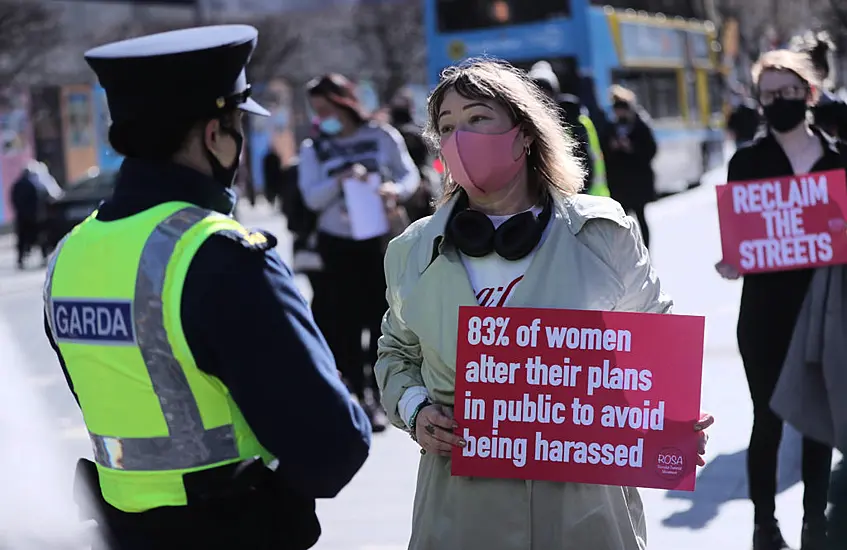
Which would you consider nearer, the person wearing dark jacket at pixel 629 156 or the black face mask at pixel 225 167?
the black face mask at pixel 225 167

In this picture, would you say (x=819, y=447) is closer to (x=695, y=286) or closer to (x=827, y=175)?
(x=827, y=175)

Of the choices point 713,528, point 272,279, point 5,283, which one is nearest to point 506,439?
point 272,279

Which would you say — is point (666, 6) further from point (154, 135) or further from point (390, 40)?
point (154, 135)

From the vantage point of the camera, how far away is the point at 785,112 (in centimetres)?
455

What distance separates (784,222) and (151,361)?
3.05 meters

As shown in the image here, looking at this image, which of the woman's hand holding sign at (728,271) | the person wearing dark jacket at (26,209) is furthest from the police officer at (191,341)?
the person wearing dark jacket at (26,209)

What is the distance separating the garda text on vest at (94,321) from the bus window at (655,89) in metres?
19.0

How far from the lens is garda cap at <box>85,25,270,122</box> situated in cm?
219

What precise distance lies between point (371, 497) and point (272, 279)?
397 centimetres

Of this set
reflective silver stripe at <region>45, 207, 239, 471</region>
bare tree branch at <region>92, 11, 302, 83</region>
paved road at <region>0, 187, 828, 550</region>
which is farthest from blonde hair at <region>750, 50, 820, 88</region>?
bare tree branch at <region>92, 11, 302, 83</region>

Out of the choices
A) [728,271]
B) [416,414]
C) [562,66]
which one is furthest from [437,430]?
[562,66]

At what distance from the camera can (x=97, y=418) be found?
2.27m

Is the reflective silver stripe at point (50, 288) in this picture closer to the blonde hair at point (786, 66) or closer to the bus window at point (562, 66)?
the blonde hair at point (786, 66)

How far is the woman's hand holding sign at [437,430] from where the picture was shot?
266cm
